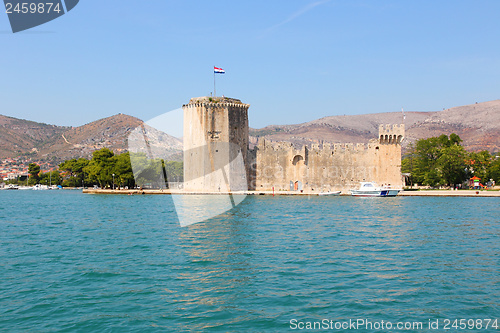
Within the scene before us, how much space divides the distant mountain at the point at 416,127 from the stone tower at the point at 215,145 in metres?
84.8

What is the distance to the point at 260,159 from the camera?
42.0 metres

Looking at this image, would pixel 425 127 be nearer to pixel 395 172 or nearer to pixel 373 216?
pixel 395 172

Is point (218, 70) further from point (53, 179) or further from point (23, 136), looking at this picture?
point (23, 136)

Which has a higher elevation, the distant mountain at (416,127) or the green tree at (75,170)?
the distant mountain at (416,127)

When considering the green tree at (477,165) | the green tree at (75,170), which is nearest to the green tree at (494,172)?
the green tree at (477,165)

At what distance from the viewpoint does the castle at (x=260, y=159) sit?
1560 inches

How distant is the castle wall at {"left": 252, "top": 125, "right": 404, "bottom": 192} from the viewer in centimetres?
3925

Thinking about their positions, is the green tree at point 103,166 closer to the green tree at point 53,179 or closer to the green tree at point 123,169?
the green tree at point 123,169

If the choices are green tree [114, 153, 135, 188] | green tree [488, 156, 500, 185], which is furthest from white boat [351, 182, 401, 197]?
green tree [114, 153, 135, 188]

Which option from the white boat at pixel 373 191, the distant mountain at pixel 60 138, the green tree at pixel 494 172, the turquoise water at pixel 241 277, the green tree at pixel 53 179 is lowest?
the turquoise water at pixel 241 277

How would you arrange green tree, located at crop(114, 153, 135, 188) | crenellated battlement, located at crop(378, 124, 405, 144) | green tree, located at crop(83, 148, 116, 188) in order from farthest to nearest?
1. green tree, located at crop(83, 148, 116, 188)
2. green tree, located at crop(114, 153, 135, 188)
3. crenellated battlement, located at crop(378, 124, 405, 144)

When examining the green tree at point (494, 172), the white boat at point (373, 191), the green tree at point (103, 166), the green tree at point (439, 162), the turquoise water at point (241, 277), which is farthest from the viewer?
the green tree at point (103, 166)

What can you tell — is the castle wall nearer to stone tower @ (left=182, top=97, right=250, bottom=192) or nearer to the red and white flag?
stone tower @ (left=182, top=97, right=250, bottom=192)

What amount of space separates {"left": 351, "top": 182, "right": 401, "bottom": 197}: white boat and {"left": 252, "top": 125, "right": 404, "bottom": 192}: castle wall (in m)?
1.99
